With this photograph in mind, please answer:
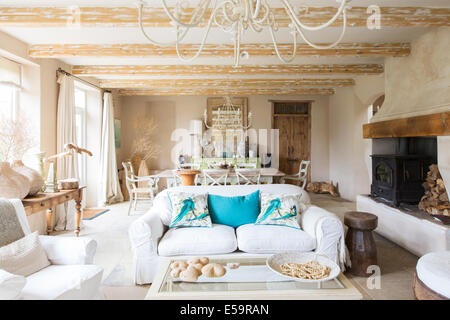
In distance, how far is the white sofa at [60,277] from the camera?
142cm

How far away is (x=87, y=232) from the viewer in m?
4.19

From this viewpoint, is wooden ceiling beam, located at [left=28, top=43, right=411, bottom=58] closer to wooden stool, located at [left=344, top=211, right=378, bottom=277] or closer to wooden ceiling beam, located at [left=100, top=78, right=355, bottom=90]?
wooden ceiling beam, located at [left=100, top=78, right=355, bottom=90]

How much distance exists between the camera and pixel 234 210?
9.73ft

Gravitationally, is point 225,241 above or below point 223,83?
below

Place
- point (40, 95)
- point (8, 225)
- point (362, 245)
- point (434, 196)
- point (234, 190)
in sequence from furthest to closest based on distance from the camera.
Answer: point (40, 95) → point (434, 196) → point (234, 190) → point (362, 245) → point (8, 225)

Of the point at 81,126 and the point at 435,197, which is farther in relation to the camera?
the point at 81,126

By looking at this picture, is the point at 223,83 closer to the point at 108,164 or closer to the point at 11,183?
the point at 108,164

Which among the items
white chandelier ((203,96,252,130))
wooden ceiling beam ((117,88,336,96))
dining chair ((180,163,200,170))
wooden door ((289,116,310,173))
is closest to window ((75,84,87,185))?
wooden ceiling beam ((117,88,336,96))

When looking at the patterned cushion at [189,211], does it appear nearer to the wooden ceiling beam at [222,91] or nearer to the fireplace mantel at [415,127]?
the fireplace mantel at [415,127]

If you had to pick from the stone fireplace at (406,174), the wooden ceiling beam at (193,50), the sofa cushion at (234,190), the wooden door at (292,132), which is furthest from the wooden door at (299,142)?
the sofa cushion at (234,190)

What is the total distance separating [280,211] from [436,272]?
1.32 metres

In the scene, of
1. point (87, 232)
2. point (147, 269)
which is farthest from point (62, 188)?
point (147, 269)

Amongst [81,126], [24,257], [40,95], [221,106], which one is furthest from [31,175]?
[221,106]

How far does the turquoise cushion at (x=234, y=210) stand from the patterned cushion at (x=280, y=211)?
10cm
